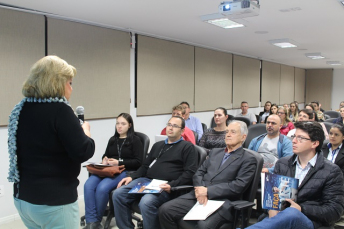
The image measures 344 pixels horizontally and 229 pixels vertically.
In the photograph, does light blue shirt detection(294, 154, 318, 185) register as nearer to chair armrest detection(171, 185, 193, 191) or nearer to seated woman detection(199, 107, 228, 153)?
chair armrest detection(171, 185, 193, 191)

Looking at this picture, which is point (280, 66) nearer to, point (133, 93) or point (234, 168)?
point (133, 93)

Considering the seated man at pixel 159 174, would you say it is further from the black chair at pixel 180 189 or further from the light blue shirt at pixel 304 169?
the light blue shirt at pixel 304 169

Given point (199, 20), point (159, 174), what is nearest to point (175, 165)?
point (159, 174)

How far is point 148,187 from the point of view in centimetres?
306

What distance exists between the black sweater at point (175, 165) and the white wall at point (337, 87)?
12.1 m

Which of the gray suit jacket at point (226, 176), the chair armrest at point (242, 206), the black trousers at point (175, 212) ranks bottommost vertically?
the black trousers at point (175, 212)

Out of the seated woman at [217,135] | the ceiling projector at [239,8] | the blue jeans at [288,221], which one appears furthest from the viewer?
the seated woman at [217,135]

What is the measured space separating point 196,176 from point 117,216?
0.90 m

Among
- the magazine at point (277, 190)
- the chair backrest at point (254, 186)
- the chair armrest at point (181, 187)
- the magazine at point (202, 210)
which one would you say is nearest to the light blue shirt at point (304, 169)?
the magazine at point (277, 190)

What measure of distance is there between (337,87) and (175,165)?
486 inches

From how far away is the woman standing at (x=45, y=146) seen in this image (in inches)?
60.4

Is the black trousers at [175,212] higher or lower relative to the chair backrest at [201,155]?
lower

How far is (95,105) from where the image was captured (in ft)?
15.5

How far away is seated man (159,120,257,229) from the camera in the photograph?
2570 mm
